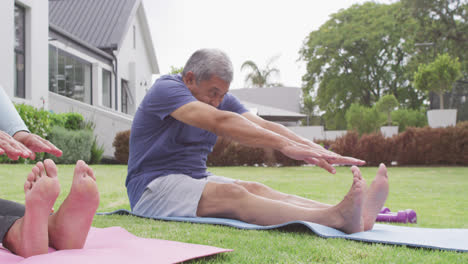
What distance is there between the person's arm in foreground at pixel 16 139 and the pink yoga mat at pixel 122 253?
0.42 m

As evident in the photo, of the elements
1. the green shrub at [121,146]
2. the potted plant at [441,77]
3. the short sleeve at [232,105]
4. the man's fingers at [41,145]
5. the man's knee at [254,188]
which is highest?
the potted plant at [441,77]

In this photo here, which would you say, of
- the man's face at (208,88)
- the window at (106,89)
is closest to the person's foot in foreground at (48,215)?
the man's face at (208,88)

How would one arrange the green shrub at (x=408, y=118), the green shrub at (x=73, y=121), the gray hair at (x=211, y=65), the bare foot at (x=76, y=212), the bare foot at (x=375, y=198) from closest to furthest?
the bare foot at (x=76, y=212)
the bare foot at (x=375, y=198)
the gray hair at (x=211, y=65)
the green shrub at (x=73, y=121)
the green shrub at (x=408, y=118)

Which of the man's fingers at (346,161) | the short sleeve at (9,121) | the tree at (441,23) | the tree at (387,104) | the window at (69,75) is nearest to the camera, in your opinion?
the short sleeve at (9,121)

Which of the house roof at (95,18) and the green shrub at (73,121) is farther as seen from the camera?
the house roof at (95,18)

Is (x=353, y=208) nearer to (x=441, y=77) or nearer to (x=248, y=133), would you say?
(x=248, y=133)

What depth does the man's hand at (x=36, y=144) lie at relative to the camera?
178 centimetres

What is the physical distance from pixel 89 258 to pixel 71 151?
10.4 m

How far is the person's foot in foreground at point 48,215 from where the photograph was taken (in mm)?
1652

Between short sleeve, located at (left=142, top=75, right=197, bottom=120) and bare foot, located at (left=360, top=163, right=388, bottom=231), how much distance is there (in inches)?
48.7

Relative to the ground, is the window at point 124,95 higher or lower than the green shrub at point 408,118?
higher

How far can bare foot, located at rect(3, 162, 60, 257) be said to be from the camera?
1.64 metres

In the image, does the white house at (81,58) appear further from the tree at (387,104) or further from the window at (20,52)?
the tree at (387,104)

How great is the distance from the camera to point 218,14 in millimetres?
11680
